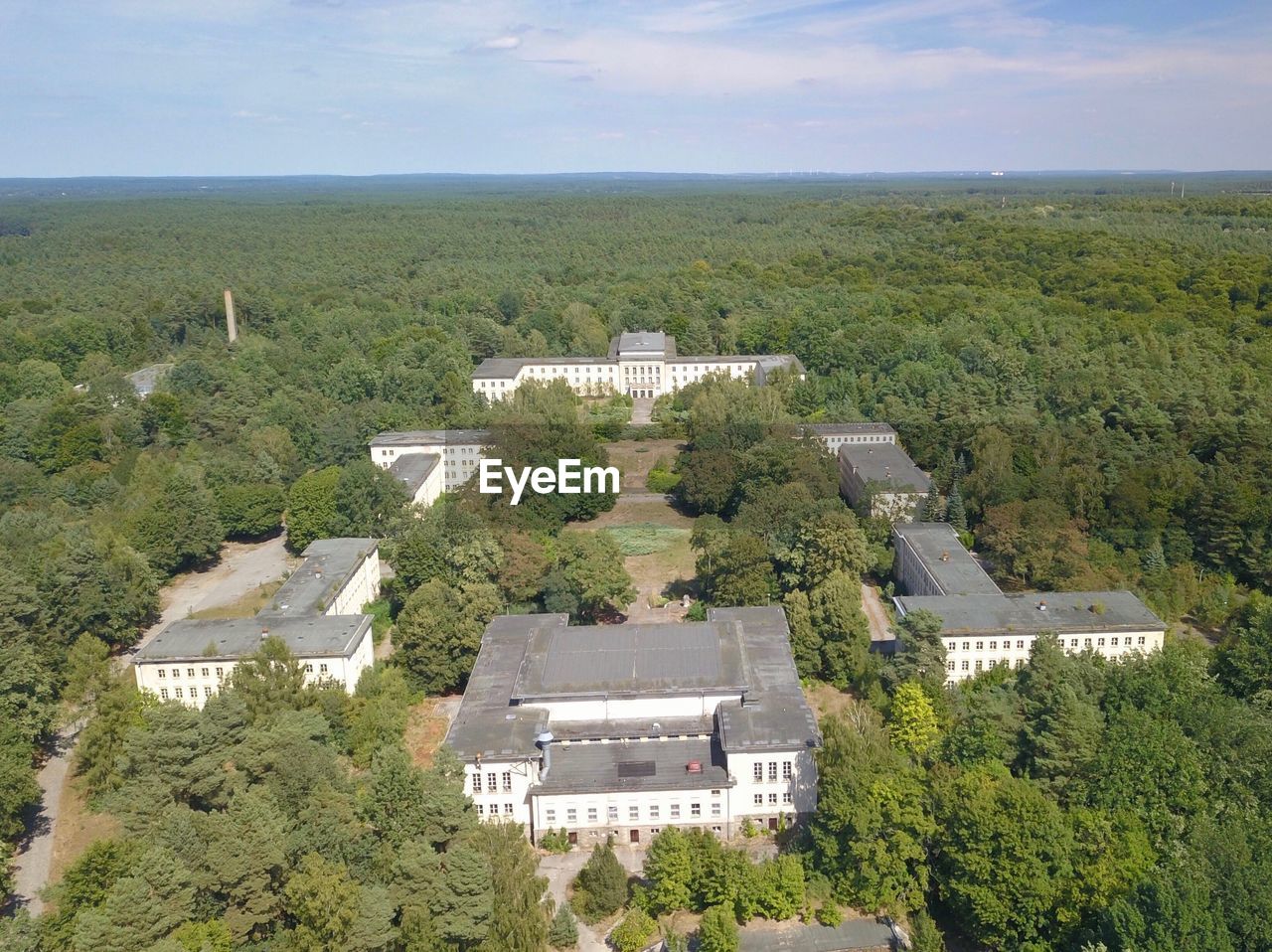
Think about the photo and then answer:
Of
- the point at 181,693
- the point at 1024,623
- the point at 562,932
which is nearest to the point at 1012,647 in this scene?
→ the point at 1024,623

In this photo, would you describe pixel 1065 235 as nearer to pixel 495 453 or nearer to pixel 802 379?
pixel 802 379

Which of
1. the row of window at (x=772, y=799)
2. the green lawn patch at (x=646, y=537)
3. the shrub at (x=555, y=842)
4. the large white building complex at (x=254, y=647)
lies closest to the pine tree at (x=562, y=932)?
the shrub at (x=555, y=842)

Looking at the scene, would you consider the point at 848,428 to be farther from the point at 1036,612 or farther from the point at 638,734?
the point at 638,734

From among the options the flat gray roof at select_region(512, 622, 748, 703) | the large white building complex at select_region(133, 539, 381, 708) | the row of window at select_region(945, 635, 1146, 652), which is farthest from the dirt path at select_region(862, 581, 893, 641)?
the large white building complex at select_region(133, 539, 381, 708)

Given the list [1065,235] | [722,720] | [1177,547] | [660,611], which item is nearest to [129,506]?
[660,611]

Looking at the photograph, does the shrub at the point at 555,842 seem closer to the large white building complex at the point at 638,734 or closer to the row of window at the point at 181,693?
the large white building complex at the point at 638,734

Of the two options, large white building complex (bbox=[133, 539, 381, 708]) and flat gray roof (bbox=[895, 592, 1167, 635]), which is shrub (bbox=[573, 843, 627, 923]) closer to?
large white building complex (bbox=[133, 539, 381, 708])
